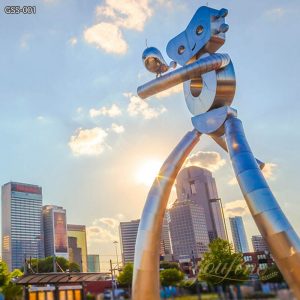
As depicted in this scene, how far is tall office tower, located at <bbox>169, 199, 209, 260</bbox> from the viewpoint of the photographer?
19025cm

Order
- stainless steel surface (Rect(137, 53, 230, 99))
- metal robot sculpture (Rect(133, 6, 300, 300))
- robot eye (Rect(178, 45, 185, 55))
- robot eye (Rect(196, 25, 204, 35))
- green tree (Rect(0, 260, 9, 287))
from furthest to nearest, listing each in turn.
Result: green tree (Rect(0, 260, 9, 287)) < robot eye (Rect(178, 45, 185, 55)) < robot eye (Rect(196, 25, 204, 35)) < stainless steel surface (Rect(137, 53, 230, 99)) < metal robot sculpture (Rect(133, 6, 300, 300))

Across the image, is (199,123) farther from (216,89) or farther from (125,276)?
(125,276)

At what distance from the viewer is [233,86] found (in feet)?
47.5

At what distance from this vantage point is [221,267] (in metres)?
32.5

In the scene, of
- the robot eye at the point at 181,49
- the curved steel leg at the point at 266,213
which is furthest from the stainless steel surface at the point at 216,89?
the curved steel leg at the point at 266,213

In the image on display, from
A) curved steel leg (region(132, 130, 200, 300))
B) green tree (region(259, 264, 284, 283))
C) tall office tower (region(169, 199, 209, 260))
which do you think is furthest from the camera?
tall office tower (region(169, 199, 209, 260))

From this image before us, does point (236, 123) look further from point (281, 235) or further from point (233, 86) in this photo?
point (281, 235)

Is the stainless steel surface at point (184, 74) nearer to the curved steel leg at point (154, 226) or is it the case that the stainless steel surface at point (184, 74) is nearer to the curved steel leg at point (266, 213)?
the curved steel leg at point (154, 226)

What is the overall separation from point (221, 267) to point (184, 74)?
22512 mm

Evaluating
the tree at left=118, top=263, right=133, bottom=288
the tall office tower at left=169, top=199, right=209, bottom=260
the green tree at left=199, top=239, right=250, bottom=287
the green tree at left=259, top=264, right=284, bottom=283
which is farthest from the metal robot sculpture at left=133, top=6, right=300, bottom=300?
the tall office tower at left=169, top=199, right=209, bottom=260

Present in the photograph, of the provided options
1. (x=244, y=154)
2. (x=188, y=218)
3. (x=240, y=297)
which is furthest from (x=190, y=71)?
(x=188, y=218)

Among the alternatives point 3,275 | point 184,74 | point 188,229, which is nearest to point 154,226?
point 184,74

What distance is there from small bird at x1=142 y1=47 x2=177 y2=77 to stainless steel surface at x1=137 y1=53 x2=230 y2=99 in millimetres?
991

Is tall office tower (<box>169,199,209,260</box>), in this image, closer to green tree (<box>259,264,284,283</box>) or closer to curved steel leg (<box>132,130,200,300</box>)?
green tree (<box>259,264,284,283</box>)
